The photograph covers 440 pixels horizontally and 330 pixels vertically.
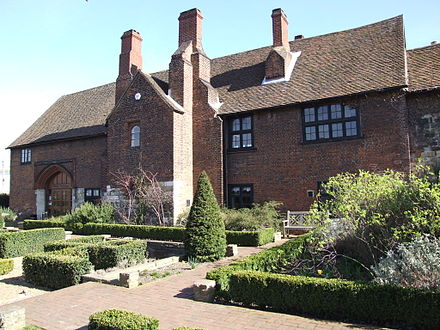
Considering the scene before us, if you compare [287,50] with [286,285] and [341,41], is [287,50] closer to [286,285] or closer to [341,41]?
[341,41]

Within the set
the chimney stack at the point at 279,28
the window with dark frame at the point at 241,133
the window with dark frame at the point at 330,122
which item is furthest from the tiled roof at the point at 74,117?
the window with dark frame at the point at 330,122

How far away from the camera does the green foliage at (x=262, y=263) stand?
7238 mm

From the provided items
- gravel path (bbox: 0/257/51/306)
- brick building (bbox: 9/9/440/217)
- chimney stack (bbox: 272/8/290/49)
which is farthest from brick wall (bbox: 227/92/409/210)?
gravel path (bbox: 0/257/51/306)

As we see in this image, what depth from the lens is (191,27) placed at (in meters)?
19.5

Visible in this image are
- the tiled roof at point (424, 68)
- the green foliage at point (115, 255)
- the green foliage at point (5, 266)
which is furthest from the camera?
the tiled roof at point (424, 68)

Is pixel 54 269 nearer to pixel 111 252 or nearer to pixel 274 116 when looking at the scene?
pixel 111 252

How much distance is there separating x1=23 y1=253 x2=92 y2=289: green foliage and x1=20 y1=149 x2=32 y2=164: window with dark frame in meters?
19.0

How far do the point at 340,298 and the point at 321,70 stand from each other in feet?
44.2

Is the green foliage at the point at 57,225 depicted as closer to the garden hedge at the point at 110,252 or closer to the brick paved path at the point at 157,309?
the garden hedge at the point at 110,252

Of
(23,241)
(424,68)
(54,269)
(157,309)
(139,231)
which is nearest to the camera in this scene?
(157,309)

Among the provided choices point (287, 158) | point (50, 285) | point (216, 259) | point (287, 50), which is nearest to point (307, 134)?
point (287, 158)

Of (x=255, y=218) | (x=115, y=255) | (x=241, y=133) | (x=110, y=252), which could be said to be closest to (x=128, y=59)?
(x=241, y=133)

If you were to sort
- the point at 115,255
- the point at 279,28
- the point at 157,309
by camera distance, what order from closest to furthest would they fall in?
the point at 157,309, the point at 115,255, the point at 279,28

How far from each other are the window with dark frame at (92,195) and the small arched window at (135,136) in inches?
200
